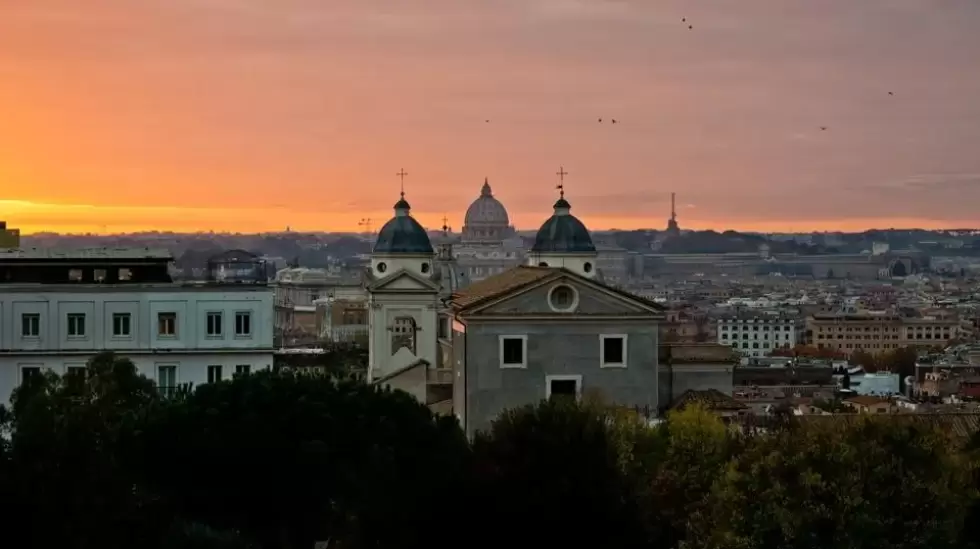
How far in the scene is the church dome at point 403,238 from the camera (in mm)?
60250

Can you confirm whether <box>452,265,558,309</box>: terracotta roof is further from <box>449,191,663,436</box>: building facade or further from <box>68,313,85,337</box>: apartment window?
<box>68,313,85,337</box>: apartment window

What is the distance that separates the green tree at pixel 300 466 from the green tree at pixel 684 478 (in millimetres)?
3926

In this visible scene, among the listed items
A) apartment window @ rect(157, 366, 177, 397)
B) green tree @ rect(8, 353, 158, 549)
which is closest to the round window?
apartment window @ rect(157, 366, 177, 397)

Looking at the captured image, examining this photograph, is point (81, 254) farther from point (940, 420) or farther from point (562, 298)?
point (940, 420)

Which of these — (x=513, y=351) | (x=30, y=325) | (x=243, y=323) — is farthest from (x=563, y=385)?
(x=30, y=325)

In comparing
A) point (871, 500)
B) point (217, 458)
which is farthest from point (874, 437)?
point (217, 458)

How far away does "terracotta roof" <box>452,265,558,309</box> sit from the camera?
48.0 m

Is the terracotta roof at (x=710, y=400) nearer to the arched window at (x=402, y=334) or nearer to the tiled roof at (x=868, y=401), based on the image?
the arched window at (x=402, y=334)

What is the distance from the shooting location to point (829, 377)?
383 ft

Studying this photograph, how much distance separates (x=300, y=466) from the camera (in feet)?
117

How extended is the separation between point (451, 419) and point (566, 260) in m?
22.2

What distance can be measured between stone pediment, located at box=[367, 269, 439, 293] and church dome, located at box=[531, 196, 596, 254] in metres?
3.85

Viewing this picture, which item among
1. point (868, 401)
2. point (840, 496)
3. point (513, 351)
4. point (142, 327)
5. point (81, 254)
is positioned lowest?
point (840, 496)

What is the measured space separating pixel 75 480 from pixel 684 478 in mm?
11714
